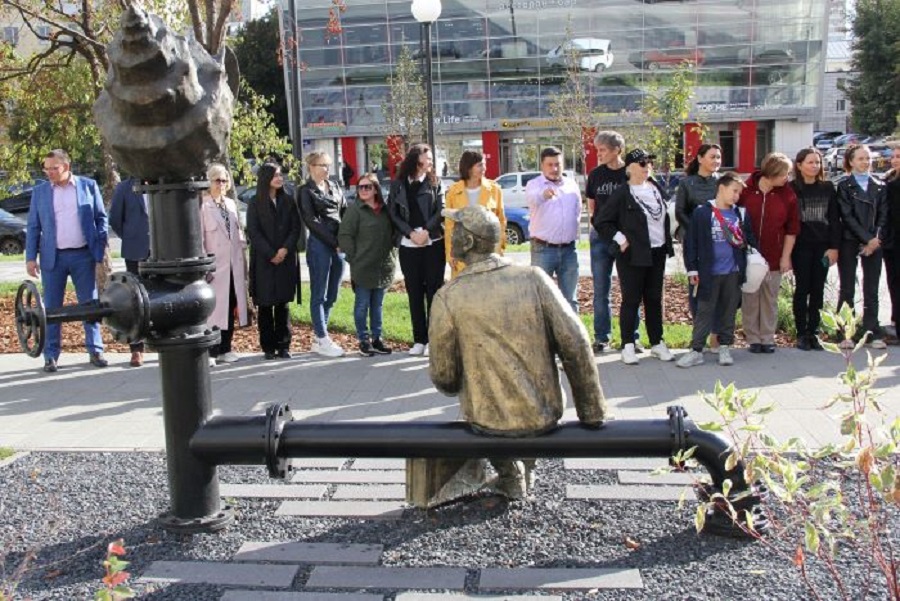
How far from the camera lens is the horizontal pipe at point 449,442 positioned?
13.4 ft

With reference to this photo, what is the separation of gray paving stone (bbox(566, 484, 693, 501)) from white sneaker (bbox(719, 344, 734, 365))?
315 cm

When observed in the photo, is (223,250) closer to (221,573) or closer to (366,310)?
(366,310)

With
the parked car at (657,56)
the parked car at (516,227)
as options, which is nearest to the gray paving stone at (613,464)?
the parked car at (516,227)

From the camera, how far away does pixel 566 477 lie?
5.09 meters

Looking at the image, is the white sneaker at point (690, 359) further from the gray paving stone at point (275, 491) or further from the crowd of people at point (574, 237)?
the gray paving stone at point (275, 491)

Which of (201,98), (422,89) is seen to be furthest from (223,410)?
(422,89)

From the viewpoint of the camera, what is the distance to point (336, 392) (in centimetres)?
720

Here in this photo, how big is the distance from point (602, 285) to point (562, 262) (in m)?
0.40

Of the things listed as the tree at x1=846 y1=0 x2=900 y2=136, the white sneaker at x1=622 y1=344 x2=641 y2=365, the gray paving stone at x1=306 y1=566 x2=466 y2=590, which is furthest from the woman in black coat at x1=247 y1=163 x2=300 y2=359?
the tree at x1=846 y1=0 x2=900 y2=136

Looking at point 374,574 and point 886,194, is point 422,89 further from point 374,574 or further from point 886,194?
point 374,574

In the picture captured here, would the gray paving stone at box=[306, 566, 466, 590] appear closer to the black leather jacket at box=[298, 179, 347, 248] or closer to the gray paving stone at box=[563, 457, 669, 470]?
the gray paving stone at box=[563, 457, 669, 470]

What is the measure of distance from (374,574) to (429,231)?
15.1ft

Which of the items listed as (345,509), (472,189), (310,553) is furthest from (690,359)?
(310,553)

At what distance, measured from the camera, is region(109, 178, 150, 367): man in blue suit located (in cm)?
820
